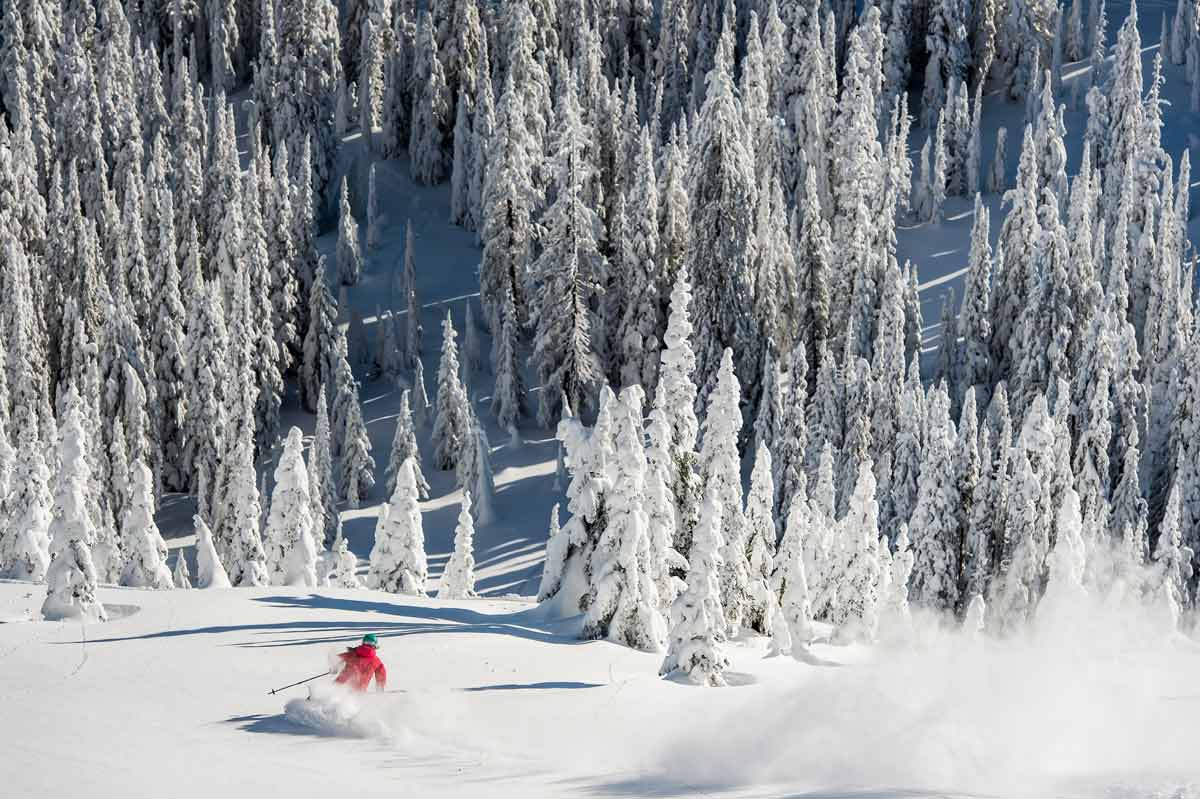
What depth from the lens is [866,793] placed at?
1339cm

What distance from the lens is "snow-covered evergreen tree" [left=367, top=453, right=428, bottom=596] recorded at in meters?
38.8

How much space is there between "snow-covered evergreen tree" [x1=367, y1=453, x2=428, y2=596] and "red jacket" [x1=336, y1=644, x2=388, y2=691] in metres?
22.6

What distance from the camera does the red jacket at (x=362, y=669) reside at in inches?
622

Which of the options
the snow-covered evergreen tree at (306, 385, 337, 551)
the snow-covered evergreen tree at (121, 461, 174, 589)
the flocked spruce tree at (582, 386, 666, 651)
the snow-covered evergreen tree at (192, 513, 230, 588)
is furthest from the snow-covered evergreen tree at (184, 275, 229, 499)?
the flocked spruce tree at (582, 386, 666, 651)

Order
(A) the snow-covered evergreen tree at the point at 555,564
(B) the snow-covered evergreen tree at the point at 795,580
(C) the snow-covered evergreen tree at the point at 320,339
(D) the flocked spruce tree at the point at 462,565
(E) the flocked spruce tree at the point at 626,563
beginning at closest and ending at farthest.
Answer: (E) the flocked spruce tree at the point at 626,563, (A) the snow-covered evergreen tree at the point at 555,564, (B) the snow-covered evergreen tree at the point at 795,580, (D) the flocked spruce tree at the point at 462,565, (C) the snow-covered evergreen tree at the point at 320,339

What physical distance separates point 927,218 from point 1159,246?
596 inches

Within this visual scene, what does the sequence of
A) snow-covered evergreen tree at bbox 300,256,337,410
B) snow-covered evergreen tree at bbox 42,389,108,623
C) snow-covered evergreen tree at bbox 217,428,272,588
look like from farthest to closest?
snow-covered evergreen tree at bbox 300,256,337,410 < snow-covered evergreen tree at bbox 217,428,272,588 < snow-covered evergreen tree at bbox 42,389,108,623

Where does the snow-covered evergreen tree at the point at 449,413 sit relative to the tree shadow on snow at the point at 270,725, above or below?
below

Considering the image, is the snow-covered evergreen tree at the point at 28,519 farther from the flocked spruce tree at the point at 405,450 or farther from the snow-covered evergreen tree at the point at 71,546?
the flocked spruce tree at the point at 405,450

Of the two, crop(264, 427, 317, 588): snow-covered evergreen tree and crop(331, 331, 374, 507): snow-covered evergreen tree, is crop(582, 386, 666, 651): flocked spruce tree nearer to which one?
crop(264, 427, 317, 588): snow-covered evergreen tree

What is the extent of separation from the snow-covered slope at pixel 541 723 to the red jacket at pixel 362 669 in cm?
20

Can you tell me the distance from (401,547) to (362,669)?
23.2 metres

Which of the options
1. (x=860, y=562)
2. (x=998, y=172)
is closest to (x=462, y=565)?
(x=860, y=562)

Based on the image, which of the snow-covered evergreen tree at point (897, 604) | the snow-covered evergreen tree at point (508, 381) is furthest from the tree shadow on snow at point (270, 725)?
the snow-covered evergreen tree at point (508, 381)
